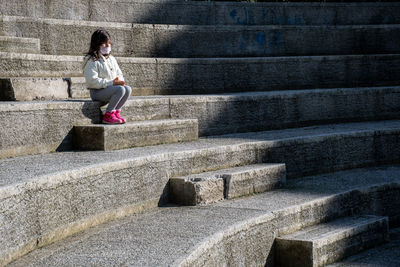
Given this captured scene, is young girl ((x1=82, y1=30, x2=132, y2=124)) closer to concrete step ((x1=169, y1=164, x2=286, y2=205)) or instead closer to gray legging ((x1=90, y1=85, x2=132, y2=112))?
gray legging ((x1=90, y1=85, x2=132, y2=112))

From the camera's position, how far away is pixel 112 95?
5.23 metres

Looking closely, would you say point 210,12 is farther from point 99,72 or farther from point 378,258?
point 378,258

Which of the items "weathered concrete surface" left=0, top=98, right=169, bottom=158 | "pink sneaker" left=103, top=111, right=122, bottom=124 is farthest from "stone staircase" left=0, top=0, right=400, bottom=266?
"pink sneaker" left=103, top=111, right=122, bottom=124

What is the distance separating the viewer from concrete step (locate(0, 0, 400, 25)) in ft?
24.1

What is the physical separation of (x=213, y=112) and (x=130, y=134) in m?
1.50

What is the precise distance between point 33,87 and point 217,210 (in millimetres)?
2100

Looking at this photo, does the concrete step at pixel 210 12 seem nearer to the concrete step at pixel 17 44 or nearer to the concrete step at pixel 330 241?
the concrete step at pixel 17 44

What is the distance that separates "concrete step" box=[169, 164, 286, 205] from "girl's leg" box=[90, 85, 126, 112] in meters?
0.98

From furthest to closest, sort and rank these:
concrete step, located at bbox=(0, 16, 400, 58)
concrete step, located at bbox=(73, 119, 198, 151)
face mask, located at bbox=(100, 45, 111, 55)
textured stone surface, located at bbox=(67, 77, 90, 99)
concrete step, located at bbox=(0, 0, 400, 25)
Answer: concrete step, located at bbox=(0, 0, 400, 25) < concrete step, located at bbox=(0, 16, 400, 58) < textured stone surface, located at bbox=(67, 77, 90, 99) < face mask, located at bbox=(100, 45, 111, 55) < concrete step, located at bbox=(73, 119, 198, 151)

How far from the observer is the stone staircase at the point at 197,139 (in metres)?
3.50

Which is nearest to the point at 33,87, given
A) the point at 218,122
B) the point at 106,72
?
the point at 106,72

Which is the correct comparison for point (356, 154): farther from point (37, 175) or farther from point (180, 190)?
point (37, 175)

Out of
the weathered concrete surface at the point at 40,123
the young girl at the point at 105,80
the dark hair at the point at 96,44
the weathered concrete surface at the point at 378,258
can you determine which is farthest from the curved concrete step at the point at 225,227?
the dark hair at the point at 96,44

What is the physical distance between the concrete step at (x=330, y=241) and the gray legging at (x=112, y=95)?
6.15 feet
